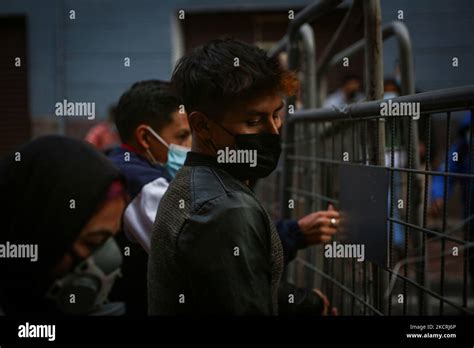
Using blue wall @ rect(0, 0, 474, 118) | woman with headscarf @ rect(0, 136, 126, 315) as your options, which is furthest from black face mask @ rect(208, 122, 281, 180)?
blue wall @ rect(0, 0, 474, 118)

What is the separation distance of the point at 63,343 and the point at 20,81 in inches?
259

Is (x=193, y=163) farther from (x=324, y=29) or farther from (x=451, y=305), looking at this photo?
(x=324, y=29)

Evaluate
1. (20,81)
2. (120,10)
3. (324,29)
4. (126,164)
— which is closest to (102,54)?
(120,10)

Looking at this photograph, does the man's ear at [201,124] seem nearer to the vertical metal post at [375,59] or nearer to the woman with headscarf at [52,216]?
the woman with headscarf at [52,216]

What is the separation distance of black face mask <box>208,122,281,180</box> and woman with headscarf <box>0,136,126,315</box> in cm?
33

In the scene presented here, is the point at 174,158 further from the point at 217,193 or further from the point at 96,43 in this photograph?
the point at 96,43

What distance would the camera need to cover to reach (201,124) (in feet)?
5.08

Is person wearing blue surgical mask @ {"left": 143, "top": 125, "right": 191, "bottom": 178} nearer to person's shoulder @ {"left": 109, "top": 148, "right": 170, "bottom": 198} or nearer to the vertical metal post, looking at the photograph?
person's shoulder @ {"left": 109, "top": 148, "right": 170, "bottom": 198}

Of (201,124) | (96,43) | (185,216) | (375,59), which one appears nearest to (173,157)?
(375,59)

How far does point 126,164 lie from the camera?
229 centimetres

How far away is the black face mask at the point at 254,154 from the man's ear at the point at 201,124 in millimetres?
31

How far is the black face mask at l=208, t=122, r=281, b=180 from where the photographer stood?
154 centimetres

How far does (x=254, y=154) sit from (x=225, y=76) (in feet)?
0.60

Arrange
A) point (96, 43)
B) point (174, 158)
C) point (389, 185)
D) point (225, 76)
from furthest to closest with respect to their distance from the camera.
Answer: point (96, 43)
point (174, 158)
point (389, 185)
point (225, 76)
